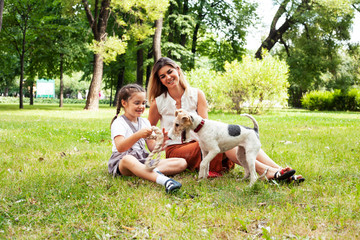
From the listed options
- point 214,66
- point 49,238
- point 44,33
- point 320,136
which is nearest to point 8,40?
point 44,33

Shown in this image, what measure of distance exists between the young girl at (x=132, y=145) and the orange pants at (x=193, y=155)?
0.63 feet

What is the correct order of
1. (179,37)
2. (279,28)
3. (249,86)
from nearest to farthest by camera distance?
1. (249,86)
2. (179,37)
3. (279,28)

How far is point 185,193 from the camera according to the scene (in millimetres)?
3445

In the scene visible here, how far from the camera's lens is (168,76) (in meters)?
4.25

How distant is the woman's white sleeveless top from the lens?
4.48 m

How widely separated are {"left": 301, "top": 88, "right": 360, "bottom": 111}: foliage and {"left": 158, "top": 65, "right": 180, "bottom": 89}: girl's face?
26.2 meters

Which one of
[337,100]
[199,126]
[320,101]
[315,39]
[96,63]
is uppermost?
[315,39]

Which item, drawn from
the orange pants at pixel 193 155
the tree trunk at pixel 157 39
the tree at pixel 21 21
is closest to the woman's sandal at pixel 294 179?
the orange pants at pixel 193 155

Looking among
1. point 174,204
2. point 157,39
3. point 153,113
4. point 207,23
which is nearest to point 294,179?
point 174,204

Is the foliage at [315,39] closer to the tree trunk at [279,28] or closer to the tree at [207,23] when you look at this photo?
the tree trunk at [279,28]

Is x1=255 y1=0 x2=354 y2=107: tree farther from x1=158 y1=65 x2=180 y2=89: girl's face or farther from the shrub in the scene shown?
x1=158 y1=65 x2=180 y2=89: girl's face

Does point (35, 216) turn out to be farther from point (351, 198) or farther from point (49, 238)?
point (351, 198)

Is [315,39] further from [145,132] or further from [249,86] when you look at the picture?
[145,132]

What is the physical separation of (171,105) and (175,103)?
0.21 feet
